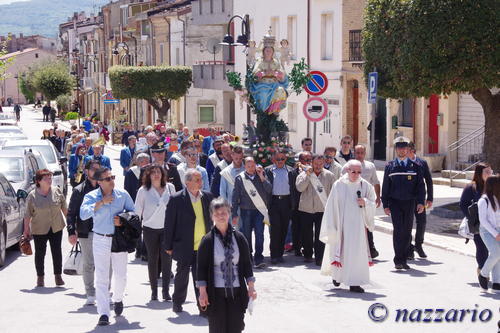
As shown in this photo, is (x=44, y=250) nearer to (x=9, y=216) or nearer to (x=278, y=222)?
(x=9, y=216)

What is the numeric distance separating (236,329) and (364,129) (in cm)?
2819

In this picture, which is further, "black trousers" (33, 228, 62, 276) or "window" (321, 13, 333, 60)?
"window" (321, 13, 333, 60)

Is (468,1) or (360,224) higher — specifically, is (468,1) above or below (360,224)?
above

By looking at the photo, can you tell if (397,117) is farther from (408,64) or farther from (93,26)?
(93,26)

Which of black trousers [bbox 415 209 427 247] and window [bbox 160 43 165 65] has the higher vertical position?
window [bbox 160 43 165 65]

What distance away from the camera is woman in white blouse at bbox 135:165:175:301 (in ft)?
38.7

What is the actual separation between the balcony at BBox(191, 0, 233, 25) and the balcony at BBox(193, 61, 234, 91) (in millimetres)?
2108

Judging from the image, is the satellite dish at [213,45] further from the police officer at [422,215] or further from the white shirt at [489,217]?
the white shirt at [489,217]

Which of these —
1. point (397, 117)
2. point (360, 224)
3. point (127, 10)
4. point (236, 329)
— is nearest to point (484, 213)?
point (360, 224)

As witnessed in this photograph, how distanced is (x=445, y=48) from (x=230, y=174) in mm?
6085

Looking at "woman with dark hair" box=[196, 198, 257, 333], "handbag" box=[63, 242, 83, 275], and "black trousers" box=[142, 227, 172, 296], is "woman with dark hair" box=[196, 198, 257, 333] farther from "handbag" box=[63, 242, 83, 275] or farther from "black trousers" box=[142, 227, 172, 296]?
"handbag" box=[63, 242, 83, 275]

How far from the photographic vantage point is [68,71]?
102312mm

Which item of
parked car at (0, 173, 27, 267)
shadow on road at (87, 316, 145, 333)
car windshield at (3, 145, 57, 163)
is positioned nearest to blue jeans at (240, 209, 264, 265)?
parked car at (0, 173, 27, 267)

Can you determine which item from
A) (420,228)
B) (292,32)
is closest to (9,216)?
(420,228)
